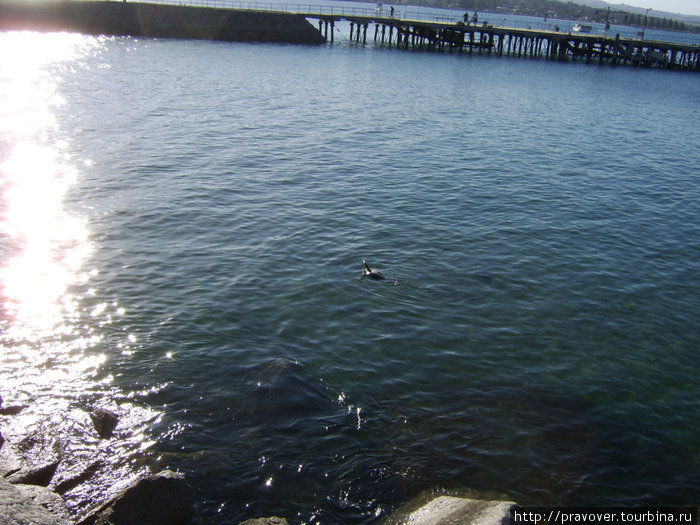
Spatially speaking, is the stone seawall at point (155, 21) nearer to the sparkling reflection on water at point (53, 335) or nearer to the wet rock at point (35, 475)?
the sparkling reflection on water at point (53, 335)

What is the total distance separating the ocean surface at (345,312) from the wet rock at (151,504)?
0.64m

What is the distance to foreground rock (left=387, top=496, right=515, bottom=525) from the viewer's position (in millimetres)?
10016

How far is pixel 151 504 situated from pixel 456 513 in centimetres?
556

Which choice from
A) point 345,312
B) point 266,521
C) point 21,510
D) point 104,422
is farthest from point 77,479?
point 345,312

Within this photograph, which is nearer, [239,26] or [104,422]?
[104,422]

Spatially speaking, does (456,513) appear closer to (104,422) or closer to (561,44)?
(104,422)

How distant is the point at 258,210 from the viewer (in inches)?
1128

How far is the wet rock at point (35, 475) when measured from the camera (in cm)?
1115

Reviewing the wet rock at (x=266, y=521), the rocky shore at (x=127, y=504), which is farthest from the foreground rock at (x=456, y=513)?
the wet rock at (x=266, y=521)

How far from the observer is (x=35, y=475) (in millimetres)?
11414

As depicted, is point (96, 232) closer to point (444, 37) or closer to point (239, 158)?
point (239, 158)

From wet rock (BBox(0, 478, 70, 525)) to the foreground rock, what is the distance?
20.0 feet

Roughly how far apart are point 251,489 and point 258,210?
60.1 feet

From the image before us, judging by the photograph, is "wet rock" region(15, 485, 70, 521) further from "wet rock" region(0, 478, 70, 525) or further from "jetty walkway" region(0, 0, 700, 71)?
"jetty walkway" region(0, 0, 700, 71)
